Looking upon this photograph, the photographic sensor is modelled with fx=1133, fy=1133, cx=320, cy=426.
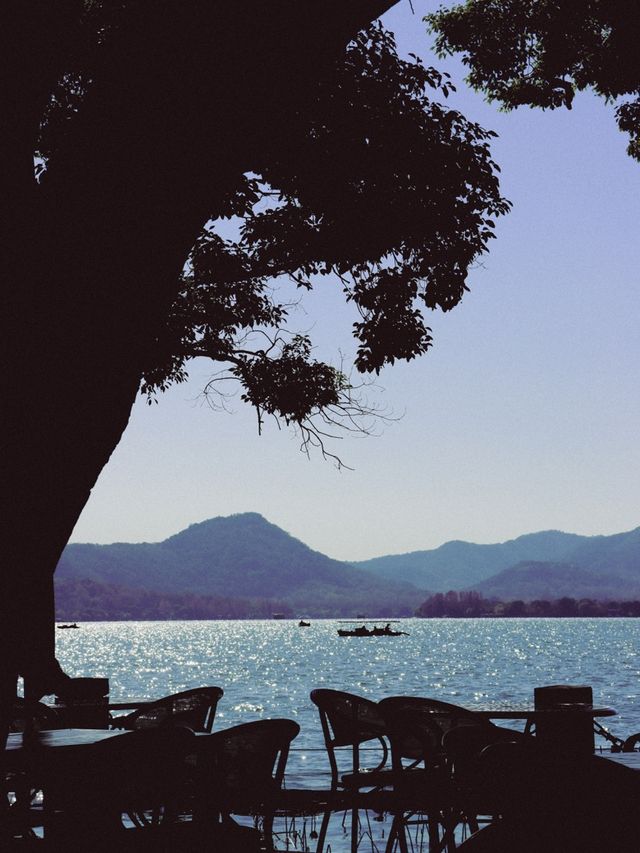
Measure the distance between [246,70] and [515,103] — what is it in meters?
7.92

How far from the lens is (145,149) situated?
3285mm

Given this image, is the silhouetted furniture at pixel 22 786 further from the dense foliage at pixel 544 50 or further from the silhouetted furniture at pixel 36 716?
the dense foliage at pixel 544 50

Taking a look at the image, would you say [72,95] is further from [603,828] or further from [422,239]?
[603,828]

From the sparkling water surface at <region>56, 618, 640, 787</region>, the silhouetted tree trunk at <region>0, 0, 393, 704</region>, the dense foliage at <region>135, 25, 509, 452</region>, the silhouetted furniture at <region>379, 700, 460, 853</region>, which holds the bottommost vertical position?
the sparkling water surface at <region>56, 618, 640, 787</region>

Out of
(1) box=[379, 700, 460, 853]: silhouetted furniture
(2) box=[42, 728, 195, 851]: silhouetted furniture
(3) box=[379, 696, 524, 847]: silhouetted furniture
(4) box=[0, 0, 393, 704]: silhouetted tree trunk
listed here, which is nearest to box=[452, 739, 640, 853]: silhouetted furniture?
(4) box=[0, 0, 393, 704]: silhouetted tree trunk

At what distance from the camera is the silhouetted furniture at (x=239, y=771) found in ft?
17.9

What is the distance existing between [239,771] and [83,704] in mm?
3236

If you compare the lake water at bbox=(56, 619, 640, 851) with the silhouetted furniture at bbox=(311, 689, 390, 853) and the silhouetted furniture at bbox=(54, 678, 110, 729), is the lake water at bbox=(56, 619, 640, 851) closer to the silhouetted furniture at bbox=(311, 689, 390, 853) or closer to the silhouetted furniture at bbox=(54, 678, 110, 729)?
the silhouetted furniture at bbox=(54, 678, 110, 729)

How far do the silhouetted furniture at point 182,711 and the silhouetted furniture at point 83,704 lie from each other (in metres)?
0.36

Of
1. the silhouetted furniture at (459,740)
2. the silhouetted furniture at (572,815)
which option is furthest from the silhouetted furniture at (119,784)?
the silhouetted furniture at (572,815)

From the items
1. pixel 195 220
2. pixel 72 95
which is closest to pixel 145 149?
pixel 195 220

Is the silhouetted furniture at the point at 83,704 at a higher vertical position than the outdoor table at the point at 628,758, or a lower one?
A: higher

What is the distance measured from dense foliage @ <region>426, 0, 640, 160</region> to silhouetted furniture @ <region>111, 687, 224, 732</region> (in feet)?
20.4

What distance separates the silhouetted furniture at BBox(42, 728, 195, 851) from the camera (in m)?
4.99
